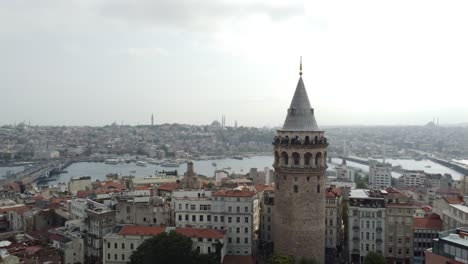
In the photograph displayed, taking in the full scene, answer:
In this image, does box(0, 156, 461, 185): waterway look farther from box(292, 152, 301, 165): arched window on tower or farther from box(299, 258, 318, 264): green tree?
box(292, 152, 301, 165): arched window on tower

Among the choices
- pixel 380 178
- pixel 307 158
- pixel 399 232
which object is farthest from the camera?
pixel 380 178

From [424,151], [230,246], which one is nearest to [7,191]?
[230,246]

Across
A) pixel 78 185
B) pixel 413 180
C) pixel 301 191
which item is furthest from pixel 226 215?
pixel 413 180

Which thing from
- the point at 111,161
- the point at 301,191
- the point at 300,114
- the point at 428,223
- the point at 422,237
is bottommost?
the point at 111,161

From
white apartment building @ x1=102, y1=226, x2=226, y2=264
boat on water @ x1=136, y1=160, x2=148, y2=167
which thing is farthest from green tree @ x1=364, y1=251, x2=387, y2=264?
boat on water @ x1=136, y1=160, x2=148, y2=167

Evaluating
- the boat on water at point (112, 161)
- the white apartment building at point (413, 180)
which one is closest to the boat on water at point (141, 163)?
the boat on water at point (112, 161)

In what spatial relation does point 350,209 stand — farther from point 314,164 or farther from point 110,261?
point 110,261

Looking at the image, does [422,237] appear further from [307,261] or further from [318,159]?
[318,159]
